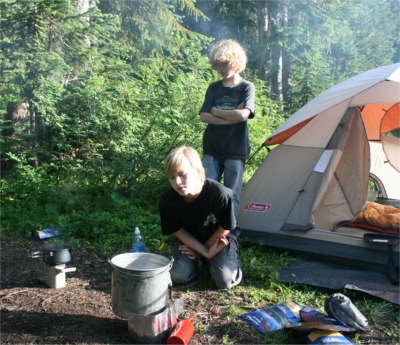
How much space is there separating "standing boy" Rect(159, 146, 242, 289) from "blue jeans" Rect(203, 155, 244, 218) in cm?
71

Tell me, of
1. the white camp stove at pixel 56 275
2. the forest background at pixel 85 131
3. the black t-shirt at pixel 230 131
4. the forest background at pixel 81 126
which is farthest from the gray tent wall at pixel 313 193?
the white camp stove at pixel 56 275

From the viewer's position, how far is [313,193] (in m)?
3.88

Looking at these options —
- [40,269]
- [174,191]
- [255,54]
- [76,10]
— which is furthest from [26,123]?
[255,54]

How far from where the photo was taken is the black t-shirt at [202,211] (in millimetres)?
3006

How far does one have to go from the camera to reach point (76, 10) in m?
5.58

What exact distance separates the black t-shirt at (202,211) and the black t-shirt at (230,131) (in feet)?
2.70

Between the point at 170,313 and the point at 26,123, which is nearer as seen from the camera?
the point at 170,313

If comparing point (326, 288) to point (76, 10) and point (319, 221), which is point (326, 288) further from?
point (76, 10)

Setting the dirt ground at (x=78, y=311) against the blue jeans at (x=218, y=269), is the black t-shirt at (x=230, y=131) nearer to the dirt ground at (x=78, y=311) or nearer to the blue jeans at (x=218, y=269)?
the blue jeans at (x=218, y=269)

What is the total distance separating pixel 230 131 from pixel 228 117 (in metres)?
0.15

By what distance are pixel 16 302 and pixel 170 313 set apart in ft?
3.60

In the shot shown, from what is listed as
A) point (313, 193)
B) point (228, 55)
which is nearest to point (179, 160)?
point (228, 55)

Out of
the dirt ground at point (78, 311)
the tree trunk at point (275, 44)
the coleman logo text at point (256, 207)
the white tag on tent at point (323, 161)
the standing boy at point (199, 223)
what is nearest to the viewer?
the dirt ground at point (78, 311)

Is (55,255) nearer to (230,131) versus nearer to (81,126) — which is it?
(230,131)
